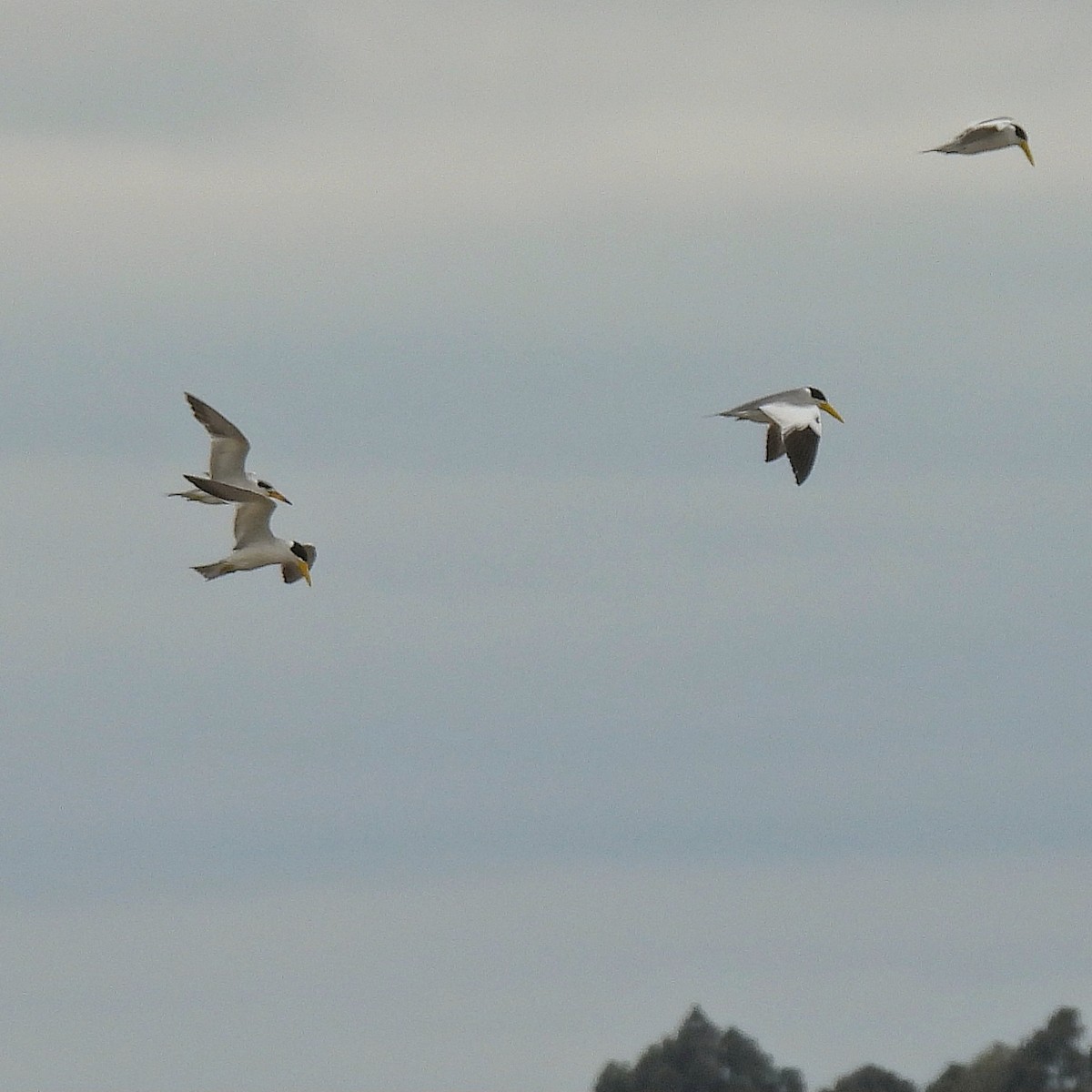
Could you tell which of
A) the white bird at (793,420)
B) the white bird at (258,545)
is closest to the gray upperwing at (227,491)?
the white bird at (258,545)

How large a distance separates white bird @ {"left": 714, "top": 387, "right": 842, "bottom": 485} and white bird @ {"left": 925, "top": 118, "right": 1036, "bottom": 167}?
6.19 meters

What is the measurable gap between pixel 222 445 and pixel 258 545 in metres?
3.33

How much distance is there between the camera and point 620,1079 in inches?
7844

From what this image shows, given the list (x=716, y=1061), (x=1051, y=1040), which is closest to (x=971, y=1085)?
(x=1051, y=1040)

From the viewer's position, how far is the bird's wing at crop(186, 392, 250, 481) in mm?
93438

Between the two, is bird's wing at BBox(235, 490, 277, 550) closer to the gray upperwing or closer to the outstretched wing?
the gray upperwing

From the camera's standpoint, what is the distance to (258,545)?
91.2 metres

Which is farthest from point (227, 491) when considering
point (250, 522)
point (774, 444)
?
point (774, 444)

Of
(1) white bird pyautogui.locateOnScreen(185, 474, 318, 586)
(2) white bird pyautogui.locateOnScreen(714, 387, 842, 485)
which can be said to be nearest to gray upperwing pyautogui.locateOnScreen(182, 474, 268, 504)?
(1) white bird pyautogui.locateOnScreen(185, 474, 318, 586)

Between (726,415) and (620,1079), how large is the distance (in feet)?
372

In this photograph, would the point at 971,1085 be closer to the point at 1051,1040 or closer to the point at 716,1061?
the point at 1051,1040

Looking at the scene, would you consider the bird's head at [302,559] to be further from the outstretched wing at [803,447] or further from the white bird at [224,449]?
the outstretched wing at [803,447]

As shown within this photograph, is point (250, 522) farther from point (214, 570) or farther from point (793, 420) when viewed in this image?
point (793, 420)

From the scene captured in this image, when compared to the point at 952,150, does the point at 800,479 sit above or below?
below
